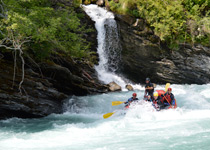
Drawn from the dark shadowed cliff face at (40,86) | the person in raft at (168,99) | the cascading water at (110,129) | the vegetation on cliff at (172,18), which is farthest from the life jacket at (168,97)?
the vegetation on cliff at (172,18)

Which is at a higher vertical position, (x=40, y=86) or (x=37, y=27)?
(x=37, y=27)

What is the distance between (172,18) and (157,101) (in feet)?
24.4

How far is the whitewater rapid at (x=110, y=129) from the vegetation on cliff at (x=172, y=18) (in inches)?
235

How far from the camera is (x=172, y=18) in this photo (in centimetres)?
1434

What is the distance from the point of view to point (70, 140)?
6.15 m

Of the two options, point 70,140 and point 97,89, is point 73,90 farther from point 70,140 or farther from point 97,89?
point 70,140

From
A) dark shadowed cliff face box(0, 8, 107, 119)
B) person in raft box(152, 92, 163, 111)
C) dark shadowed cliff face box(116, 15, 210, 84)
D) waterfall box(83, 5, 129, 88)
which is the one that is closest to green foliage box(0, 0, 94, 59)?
dark shadowed cliff face box(0, 8, 107, 119)

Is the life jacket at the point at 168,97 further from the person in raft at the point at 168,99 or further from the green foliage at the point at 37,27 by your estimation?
the green foliage at the point at 37,27

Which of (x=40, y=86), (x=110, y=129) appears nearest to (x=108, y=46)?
(x=40, y=86)

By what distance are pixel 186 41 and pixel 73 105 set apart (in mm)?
9193

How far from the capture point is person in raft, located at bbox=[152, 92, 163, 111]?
340 inches

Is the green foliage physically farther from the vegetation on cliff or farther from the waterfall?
the vegetation on cliff

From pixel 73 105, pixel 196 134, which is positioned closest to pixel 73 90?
pixel 73 105

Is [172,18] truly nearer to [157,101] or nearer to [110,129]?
[157,101]
